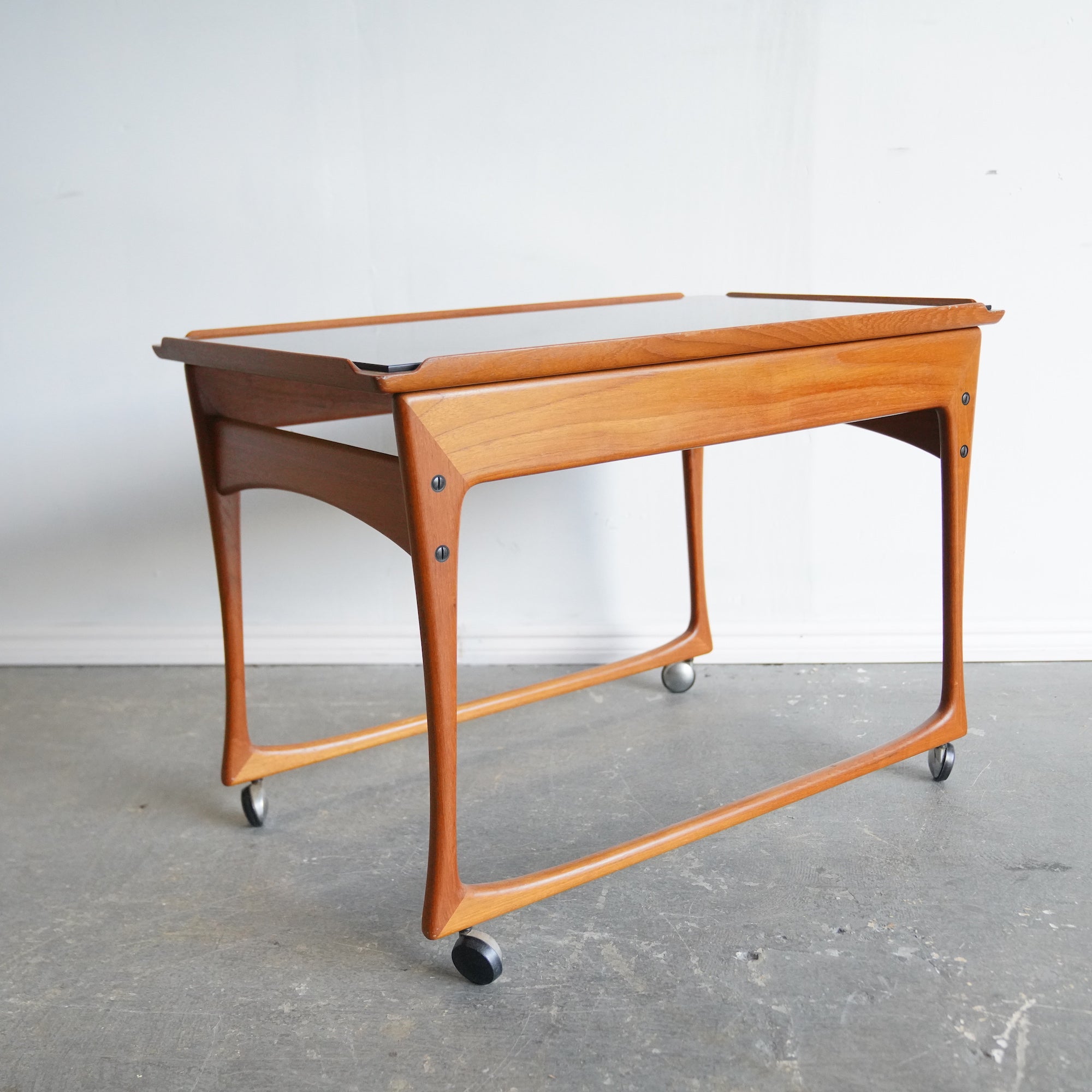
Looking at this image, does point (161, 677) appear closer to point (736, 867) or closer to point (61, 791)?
point (61, 791)

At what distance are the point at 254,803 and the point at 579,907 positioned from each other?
1.67 feet

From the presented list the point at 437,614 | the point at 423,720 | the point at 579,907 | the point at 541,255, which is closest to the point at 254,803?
the point at 423,720

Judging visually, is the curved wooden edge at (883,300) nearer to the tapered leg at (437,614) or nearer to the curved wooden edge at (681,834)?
the curved wooden edge at (681,834)

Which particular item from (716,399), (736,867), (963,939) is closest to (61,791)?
(736,867)

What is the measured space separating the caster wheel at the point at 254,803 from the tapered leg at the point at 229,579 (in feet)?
0.09

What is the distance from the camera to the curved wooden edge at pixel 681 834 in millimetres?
1205

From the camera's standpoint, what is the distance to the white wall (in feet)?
6.41

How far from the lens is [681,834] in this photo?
1.32 meters

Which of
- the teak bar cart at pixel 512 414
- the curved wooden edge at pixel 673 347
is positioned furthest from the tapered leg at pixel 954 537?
the curved wooden edge at pixel 673 347

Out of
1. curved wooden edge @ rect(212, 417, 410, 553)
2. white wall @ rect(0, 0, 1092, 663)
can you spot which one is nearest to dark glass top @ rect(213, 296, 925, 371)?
curved wooden edge @ rect(212, 417, 410, 553)

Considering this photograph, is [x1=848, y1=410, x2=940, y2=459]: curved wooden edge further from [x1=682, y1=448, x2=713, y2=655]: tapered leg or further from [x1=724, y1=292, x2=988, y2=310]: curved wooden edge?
[x1=682, y1=448, x2=713, y2=655]: tapered leg

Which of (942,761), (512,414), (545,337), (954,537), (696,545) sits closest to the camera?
(512,414)

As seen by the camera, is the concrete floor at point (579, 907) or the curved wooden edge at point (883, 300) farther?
the curved wooden edge at point (883, 300)

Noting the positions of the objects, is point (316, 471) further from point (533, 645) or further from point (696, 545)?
point (533, 645)
